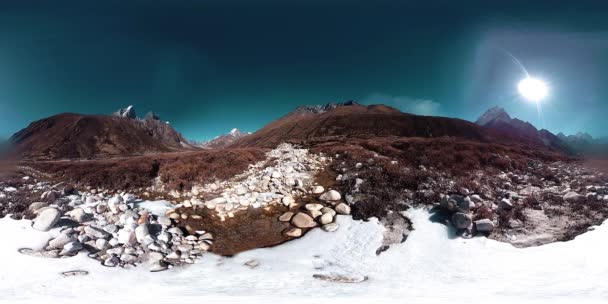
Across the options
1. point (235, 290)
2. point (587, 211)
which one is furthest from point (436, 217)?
point (235, 290)

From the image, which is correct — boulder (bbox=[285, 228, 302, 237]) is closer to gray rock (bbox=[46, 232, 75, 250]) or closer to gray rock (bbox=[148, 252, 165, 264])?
gray rock (bbox=[148, 252, 165, 264])

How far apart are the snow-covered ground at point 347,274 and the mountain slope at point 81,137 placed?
97826mm

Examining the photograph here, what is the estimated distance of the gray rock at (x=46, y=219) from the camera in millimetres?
8859

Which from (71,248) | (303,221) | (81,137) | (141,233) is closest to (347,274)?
(303,221)

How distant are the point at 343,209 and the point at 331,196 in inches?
80.8

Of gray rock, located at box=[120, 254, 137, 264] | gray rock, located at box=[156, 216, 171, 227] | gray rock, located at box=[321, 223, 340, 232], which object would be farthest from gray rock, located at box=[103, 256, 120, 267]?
gray rock, located at box=[321, 223, 340, 232]

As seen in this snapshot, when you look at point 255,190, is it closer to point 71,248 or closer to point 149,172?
point 149,172

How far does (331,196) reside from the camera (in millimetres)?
14492

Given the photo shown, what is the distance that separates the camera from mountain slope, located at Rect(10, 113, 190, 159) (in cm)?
9607

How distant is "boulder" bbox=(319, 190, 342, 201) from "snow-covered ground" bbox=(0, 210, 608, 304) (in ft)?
15.7

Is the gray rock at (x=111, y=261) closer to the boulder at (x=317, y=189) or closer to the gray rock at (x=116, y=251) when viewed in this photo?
the gray rock at (x=116, y=251)

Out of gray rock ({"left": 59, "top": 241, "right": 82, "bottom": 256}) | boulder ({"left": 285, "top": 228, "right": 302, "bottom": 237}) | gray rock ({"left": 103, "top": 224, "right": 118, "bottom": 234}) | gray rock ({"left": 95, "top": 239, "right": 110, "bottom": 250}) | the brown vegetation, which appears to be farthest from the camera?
the brown vegetation

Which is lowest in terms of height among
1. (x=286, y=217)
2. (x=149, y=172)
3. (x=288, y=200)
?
(x=286, y=217)

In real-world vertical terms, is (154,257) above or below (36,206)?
below
